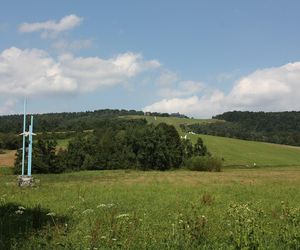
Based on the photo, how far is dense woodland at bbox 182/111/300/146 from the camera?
149125 millimetres

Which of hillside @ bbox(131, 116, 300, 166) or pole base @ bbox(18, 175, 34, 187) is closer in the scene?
pole base @ bbox(18, 175, 34, 187)

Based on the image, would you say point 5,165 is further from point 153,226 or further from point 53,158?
point 153,226

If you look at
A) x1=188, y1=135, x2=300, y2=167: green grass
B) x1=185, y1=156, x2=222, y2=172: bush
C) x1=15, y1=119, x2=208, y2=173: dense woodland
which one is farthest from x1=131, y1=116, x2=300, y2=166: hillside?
x1=185, y1=156, x2=222, y2=172: bush

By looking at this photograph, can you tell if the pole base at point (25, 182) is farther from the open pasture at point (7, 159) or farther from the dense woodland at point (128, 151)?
the open pasture at point (7, 159)

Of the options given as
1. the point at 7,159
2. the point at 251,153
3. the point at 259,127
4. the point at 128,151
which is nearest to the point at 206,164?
the point at 128,151

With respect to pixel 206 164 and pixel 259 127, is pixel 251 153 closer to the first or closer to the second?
pixel 206 164

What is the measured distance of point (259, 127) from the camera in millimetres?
175625

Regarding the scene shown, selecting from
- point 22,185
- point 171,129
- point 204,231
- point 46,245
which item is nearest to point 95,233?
point 46,245

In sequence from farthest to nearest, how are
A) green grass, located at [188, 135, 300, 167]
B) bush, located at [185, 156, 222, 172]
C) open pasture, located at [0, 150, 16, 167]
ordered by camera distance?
1. green grass, located at [188, 135, 300, 167]
2. open pasture, located at [0, 150, 16, 167]
3. bush, located at [185, 156, 222, 172]

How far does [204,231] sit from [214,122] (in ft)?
552

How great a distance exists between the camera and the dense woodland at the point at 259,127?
489ft

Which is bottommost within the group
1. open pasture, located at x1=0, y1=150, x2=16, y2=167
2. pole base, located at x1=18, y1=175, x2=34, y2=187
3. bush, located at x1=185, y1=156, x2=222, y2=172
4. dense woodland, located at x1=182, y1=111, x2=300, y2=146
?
open pasture, located at x1=0, y1=150, x2=16, y2=167

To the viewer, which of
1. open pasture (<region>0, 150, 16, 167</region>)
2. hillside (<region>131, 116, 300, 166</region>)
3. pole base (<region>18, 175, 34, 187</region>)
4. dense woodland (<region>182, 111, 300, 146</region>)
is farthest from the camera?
dense woodland (<region>182, 111, 300, 146</region>)

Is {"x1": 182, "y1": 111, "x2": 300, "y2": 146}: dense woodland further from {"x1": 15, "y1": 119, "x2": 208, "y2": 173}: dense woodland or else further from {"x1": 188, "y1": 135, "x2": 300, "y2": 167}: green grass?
{"x1": 15, "y1": 119, "x2": 208, "y2": 173}: dense woodland
